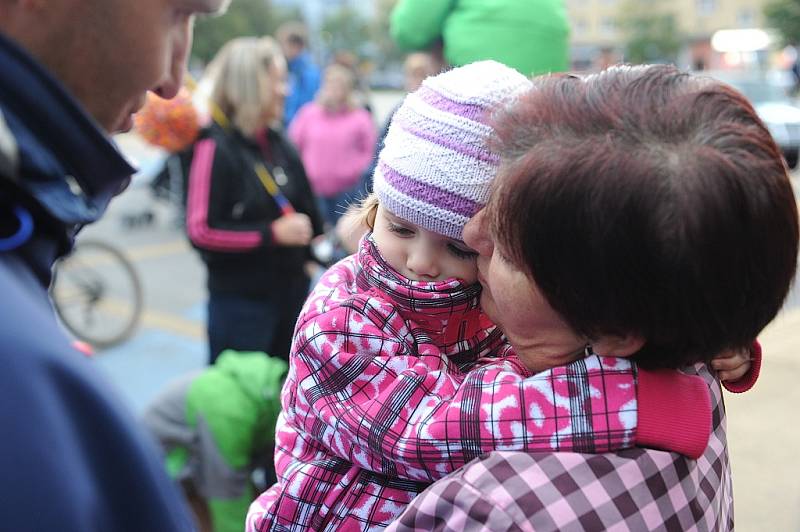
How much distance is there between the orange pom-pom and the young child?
2.50m

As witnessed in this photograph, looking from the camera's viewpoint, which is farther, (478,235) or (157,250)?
(157,250)

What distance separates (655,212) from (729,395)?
146 inches

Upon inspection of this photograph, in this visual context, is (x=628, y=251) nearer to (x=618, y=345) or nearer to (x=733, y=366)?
(x=618, y=345)

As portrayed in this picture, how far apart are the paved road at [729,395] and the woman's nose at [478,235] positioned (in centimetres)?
38

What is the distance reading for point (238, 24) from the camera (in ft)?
156

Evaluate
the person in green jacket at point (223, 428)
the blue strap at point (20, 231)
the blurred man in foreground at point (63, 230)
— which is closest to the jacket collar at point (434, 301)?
the blurred man in foreground at point (63, 230)

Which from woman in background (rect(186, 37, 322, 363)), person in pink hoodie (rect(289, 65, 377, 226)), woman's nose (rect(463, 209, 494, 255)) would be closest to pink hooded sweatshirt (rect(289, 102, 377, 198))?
person in pink hoodie (rect(289, 65, 377, 226))

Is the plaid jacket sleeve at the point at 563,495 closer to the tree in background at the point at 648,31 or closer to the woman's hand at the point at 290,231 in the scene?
the woman's hand at the point at 290,231

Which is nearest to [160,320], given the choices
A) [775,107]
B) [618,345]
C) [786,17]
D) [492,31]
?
[492,31]

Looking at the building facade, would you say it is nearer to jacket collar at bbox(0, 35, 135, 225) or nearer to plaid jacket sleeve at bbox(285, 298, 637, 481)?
plaid jacket sleeve at bbox(285, 298, 637, 481)

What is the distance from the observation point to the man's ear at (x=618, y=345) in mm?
924

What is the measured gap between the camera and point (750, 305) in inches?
35.1

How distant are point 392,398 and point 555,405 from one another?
0.71 feet

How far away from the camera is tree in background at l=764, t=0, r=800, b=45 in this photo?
45.4 meters
